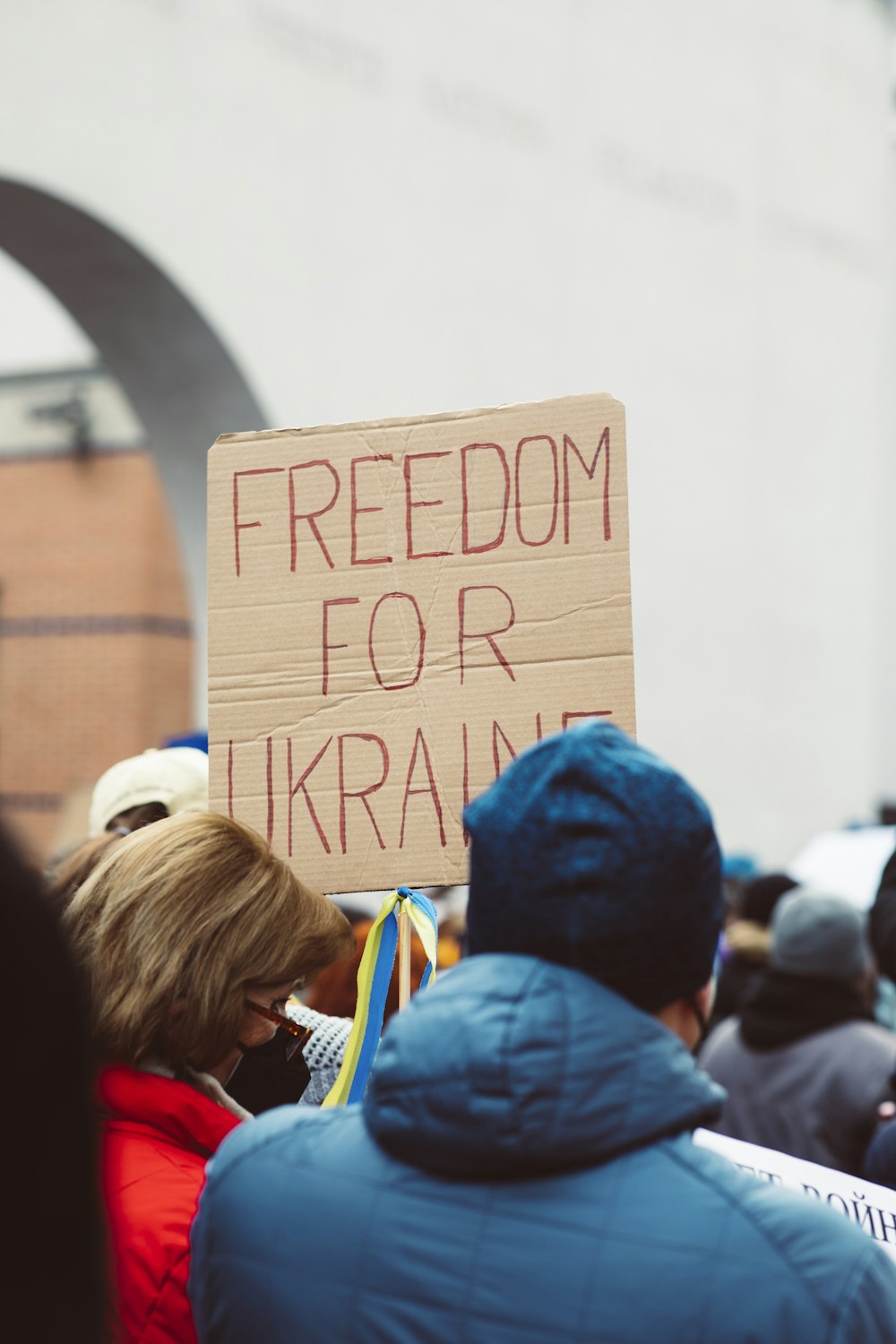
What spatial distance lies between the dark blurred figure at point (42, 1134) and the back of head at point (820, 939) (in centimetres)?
302

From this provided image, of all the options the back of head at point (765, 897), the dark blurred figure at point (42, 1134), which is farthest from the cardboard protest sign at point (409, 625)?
the back of head at point (765, 897)

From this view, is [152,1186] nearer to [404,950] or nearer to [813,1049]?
[404,950]

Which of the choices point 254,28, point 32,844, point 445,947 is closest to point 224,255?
point 254,28

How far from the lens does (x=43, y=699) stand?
35.9ft

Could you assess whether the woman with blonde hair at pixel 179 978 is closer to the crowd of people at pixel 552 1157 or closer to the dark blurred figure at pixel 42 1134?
the crowd of people at pixel 552 1157

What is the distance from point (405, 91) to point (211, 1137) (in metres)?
5.57

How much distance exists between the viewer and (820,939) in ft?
11.1

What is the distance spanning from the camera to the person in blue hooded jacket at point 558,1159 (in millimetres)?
938

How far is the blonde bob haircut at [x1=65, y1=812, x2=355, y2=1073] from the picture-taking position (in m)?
1.49

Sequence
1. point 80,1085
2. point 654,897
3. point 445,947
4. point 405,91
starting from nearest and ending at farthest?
point 80,1085 → point 654,897 → point 445,947 → point 405,91

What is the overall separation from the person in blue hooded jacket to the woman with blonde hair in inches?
14.6

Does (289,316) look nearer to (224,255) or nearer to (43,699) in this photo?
(224,255)

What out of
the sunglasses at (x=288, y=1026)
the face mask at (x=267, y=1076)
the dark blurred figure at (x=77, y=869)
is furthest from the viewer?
the dark blurred figure at (x=77, y=869)

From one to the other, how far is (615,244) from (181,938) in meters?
6.39
